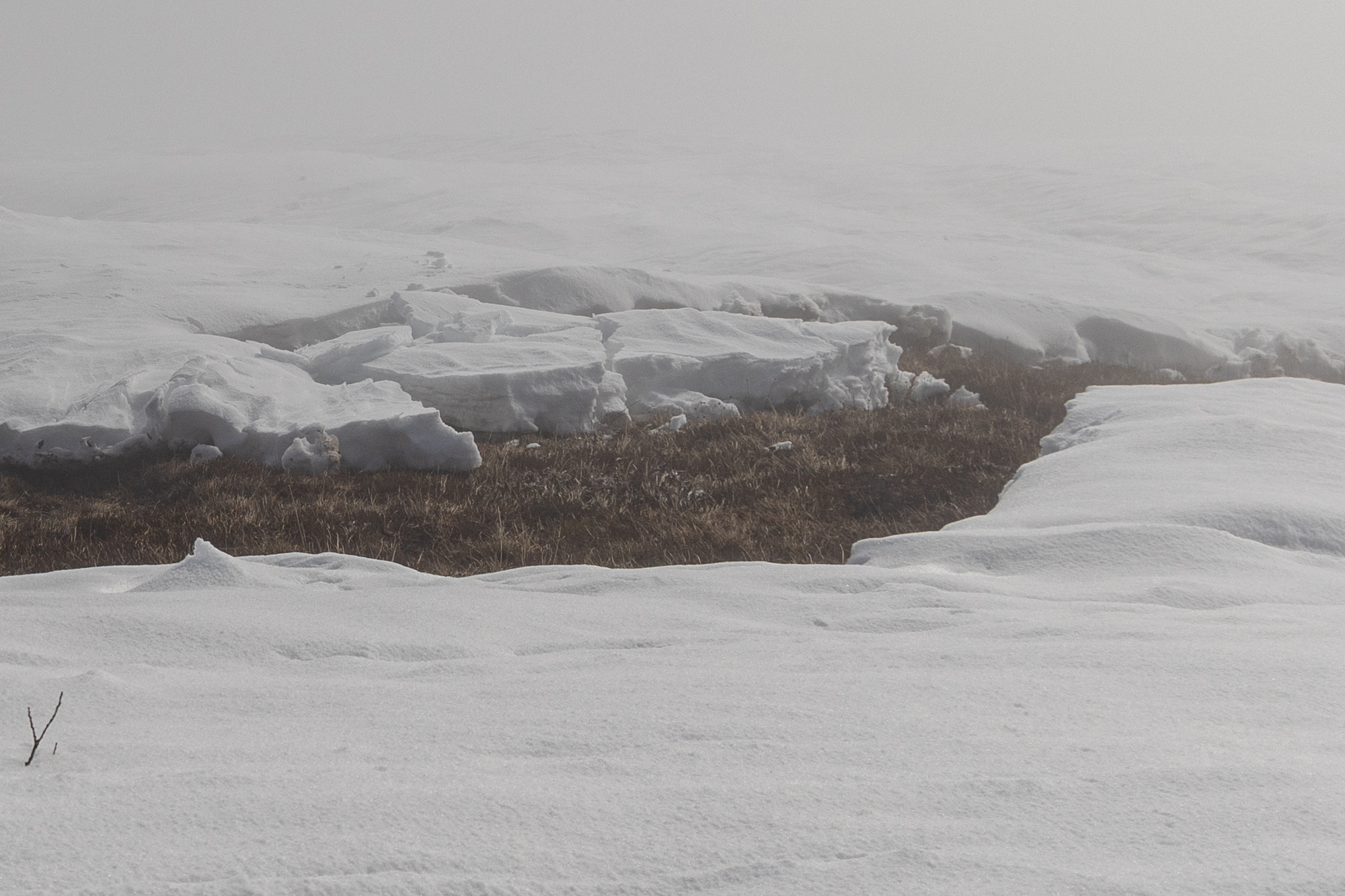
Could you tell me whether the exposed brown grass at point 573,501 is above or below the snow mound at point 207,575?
below

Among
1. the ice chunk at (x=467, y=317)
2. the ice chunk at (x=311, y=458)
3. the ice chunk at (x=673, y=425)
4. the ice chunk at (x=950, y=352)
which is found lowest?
the ice chunk at (x=311, y=458)

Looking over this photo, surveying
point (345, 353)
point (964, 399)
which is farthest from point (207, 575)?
point (964, 399)

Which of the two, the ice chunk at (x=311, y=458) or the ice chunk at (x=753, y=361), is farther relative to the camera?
the ice chunk at (x=753, y=361)

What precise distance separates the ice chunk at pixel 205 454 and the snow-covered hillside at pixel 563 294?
0.42 ft

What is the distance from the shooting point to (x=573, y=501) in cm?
759

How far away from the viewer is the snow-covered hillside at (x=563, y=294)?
31.8 ft

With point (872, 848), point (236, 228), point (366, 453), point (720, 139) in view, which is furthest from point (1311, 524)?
point (720, 139)

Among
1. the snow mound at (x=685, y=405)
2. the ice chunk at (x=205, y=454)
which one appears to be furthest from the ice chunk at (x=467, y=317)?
the ice chunk at (x=205, y=454)

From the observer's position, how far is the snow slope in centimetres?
168

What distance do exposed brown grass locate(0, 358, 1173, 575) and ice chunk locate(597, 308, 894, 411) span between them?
1178mm

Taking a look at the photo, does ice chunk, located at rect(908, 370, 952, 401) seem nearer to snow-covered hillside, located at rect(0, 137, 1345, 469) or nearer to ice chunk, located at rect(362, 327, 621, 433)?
snow-covered hillside, located at rect(0, 137, 1345, 469)

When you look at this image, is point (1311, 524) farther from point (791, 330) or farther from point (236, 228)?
point (236, 228)

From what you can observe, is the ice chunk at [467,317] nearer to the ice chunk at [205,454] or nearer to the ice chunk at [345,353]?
the ice chunk at [345,353]

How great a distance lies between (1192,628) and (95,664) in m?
3.75
